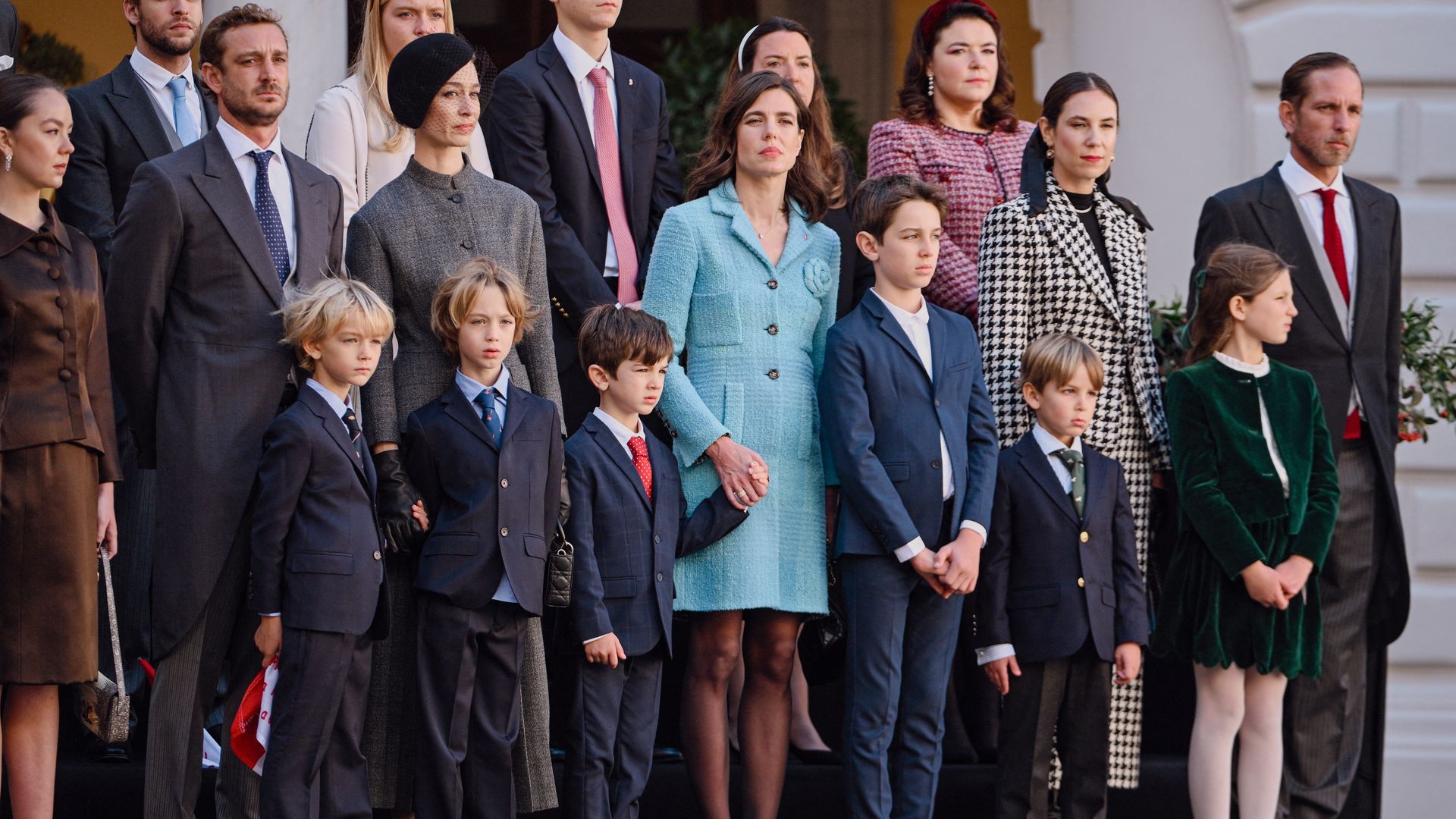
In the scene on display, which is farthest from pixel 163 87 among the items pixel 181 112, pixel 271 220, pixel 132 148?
pixel 271 220

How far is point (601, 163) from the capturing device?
18.5 feet

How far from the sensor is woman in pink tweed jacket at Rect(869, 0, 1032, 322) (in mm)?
5809

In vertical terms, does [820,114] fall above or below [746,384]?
above

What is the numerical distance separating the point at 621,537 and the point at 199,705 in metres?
1.13

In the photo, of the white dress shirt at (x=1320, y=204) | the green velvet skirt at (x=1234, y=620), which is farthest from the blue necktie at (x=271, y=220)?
the white dress shirt at (x=1320, y=204)

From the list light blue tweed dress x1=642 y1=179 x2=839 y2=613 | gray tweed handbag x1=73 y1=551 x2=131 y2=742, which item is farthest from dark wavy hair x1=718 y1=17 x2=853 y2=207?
gray tweed handbag x1=73 y1=551 x2=131 y2=742

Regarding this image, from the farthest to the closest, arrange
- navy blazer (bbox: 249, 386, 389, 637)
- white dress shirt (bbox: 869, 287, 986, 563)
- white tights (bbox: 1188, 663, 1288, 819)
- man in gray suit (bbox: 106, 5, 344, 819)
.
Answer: white tights (bbox: 1188, 663, 1288, 819), white dress shirt (bbox: 869, 287, 986, 563), man in gray suit (bbox: 106, 5, 344, 819), navy blazer (bbox: 249, 386, 389, 637)

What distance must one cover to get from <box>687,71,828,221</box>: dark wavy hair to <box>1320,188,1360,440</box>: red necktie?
168cm

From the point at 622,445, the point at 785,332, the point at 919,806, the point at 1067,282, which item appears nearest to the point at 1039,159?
the point at 1067,282

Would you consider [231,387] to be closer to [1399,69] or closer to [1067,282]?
[1067,282]

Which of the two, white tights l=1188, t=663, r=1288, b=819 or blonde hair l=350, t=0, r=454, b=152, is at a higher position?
blonde hair l=350, t=0, r=454, b=152

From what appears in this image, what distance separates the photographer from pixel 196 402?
4.55 meters

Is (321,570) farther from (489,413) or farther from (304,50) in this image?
(304,50)

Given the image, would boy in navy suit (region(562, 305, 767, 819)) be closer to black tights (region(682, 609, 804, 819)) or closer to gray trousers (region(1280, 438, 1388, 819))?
black tights (region(682, 609, 804, 819))
